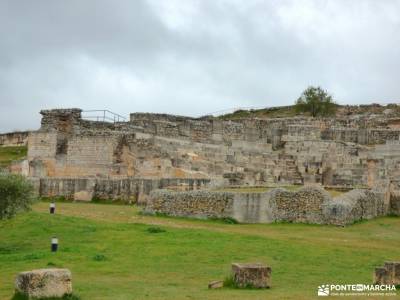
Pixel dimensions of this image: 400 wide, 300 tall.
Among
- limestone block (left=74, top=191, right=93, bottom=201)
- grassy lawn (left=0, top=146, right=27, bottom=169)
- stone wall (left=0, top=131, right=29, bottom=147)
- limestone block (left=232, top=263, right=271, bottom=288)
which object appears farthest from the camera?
stone wall (left=0, top=131, right=29, bottom=147)

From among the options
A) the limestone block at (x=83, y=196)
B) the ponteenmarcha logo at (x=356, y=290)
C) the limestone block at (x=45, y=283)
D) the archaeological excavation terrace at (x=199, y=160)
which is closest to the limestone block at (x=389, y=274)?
the ponteenmarcha logo at (x=356, y=290)

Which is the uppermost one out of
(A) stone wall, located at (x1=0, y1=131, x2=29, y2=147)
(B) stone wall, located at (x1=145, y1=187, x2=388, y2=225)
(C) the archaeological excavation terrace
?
(A) stone wall, located at (x1=0, y1=131, x2=29, y2=147)

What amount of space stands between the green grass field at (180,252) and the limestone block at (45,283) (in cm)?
49

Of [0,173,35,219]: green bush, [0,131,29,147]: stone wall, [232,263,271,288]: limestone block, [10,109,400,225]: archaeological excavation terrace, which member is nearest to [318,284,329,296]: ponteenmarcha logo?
[232,263,271,288]: limestone block

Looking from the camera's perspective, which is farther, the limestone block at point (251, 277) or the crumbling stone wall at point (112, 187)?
the crumbling stone wall at point (112, 187)

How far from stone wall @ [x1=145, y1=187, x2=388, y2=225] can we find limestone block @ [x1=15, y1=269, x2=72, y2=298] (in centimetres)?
1315

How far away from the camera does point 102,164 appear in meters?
36.2

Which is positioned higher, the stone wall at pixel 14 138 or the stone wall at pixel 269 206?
the stone wall at pixel 14 138

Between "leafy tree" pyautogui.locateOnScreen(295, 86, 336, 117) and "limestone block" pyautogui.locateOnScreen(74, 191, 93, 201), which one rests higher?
"leafy tree" pyautogui.locateOnScreen(295, 86, 336, 117)

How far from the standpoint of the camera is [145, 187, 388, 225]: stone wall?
2286 centimetres

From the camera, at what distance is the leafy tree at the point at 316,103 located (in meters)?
59.6

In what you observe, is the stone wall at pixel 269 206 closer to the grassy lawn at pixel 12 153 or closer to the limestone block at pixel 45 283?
the limestone block at pixel 45 283

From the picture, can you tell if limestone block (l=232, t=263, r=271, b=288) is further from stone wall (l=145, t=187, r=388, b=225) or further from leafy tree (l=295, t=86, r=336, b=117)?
leafy tree (l=295, t=86, r=336, b=117)

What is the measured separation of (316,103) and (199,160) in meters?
26.2
